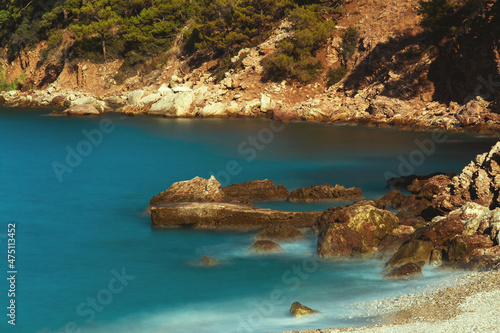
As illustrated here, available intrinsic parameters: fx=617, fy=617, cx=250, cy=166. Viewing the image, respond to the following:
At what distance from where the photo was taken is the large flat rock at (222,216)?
68.2ft

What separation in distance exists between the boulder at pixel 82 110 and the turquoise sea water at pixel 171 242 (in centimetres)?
2333

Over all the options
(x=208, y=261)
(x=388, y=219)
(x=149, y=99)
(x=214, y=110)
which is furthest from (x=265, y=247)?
(x=149, y=99)

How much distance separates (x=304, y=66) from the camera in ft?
211

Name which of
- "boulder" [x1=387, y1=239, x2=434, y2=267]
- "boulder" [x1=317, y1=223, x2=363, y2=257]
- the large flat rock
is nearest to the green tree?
the large flat rock

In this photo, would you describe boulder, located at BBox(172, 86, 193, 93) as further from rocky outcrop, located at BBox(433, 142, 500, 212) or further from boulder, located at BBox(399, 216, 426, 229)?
boulder, located at BBox(399, 216, 426, 229)

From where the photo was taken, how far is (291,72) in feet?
210

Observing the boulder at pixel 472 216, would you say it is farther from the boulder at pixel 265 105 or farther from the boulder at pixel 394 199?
the boulder at pixel 265 105

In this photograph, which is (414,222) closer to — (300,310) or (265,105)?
(300,310)

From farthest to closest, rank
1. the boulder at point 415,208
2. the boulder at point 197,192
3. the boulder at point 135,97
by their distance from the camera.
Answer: the boulder at point 135,97
the boulder at point 197,192
the boulder at point 415,208

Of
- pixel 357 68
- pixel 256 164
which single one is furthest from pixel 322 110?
pixel 256 164

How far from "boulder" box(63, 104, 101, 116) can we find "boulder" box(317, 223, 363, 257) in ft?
191

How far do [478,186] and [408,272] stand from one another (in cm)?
494

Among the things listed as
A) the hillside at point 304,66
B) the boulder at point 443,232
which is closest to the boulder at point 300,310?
the boulder at point 443,232

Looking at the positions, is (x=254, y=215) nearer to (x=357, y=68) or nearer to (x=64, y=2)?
(x=357, y=68)
